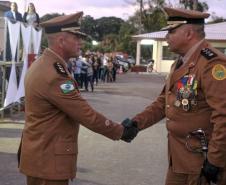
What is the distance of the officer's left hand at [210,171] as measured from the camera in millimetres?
4246

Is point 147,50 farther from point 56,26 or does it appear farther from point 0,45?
point 56,26

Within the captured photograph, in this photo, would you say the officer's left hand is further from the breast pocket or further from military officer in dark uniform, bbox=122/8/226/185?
the breast pocket

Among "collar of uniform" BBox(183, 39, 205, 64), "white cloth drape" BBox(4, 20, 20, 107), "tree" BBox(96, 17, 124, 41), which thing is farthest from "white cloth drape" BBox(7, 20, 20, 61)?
"tree" BBox(96, 17, 124, 41)

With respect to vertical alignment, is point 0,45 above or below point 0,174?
above

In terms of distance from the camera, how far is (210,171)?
425 cm

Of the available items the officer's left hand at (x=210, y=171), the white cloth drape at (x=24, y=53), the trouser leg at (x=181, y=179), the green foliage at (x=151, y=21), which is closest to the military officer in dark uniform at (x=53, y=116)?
the trouser leg at (x=181, y=179)

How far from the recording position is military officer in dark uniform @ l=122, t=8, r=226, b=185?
4.28 m

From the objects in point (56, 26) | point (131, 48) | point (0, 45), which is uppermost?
point (56, 26)

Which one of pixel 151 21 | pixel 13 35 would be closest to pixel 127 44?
pixel 151 21

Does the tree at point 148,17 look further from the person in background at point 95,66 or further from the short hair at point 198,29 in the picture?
the short hair at point 198,29

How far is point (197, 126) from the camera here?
177 inches

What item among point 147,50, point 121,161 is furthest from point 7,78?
point 147,50

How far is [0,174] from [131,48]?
65.2 meters

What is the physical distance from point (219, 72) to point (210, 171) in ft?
2.42
